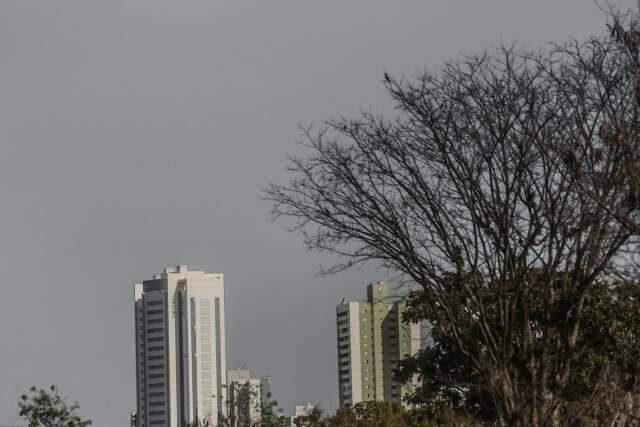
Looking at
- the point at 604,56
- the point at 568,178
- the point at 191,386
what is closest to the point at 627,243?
the point at 568,178

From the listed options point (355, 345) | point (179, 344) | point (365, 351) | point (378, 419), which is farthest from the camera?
point (179, 344)

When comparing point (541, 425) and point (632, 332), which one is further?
point (632, 332)

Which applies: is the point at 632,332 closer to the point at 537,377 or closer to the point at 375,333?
the point at 537,377

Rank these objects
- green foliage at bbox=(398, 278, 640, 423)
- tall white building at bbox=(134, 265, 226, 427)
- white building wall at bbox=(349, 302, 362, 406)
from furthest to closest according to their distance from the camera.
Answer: tall white building at bbox=(134, 265, 226, 427), white building wall at bbox=(349, 302, 362, 406), green foliage at bbox=(398, 278, 640, 423)

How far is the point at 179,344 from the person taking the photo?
177125 mm

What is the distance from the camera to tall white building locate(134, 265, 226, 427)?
17350 centimetres

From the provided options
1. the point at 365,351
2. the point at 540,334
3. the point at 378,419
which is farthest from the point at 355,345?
the point at 540,334

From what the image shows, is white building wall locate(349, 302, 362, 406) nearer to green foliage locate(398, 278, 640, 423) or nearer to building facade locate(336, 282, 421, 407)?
building facade locate(336, 282, 421, 407)

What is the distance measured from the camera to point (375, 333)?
12769 cm

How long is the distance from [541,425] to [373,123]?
133 inches

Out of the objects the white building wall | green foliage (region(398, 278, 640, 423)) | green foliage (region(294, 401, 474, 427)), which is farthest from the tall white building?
green foliage (region(398, 278, 640, 423))

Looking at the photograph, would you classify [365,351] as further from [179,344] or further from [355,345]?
[179,344]

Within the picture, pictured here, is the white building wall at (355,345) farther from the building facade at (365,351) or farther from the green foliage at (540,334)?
the green foliage at (540,334)

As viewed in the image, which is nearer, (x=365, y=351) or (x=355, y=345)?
(x=355, y=345)
